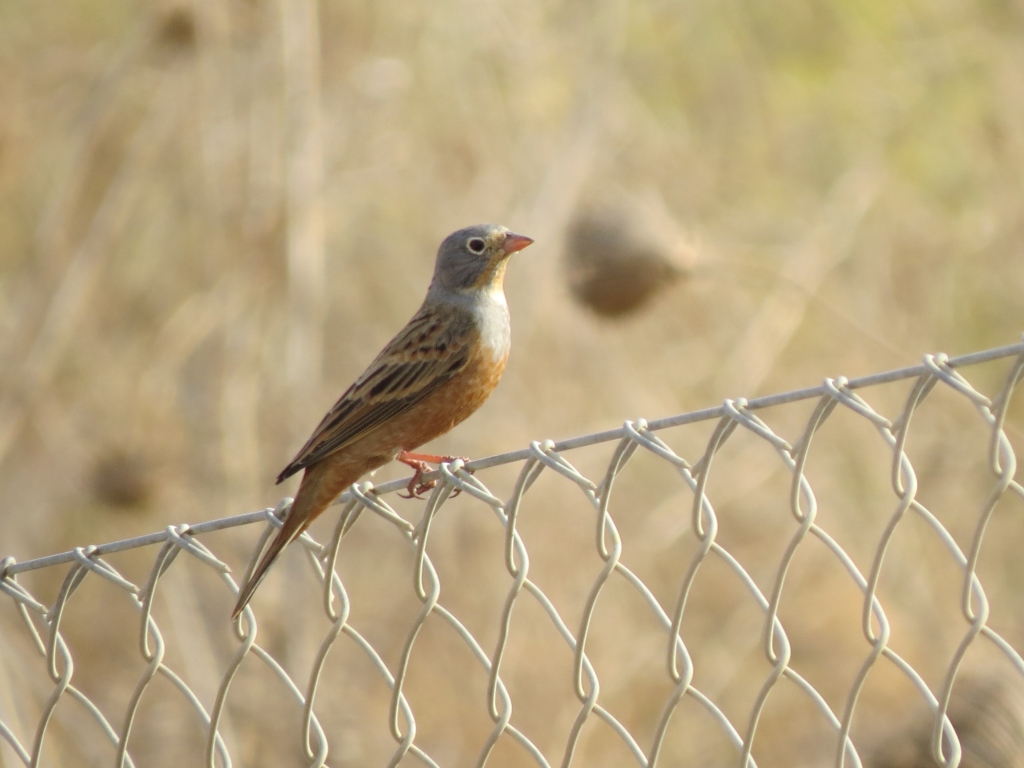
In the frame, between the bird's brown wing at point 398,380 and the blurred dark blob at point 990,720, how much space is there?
206 centimetres

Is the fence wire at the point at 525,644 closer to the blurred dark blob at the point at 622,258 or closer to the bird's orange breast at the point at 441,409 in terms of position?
the blurred dark blob at the point at 622,258

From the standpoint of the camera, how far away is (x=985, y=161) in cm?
814

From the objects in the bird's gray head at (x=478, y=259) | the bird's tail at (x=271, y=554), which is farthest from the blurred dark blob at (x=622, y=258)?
the bird's tail at (x=271, y=554)

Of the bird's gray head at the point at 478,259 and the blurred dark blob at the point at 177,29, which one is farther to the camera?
the blurred dark blob at the point at 177,29

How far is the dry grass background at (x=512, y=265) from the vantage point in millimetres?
7230

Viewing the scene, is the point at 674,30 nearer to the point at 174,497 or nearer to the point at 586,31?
the point at 586,31

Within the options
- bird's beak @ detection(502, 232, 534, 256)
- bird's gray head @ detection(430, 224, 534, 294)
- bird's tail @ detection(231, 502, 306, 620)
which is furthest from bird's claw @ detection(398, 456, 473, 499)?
bird's beak @ detection(502, 232, 534, 256)

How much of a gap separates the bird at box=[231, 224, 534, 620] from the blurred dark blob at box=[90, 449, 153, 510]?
274 cm

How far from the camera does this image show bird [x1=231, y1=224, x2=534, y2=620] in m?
4.36

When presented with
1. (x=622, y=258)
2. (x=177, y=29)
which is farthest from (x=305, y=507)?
(x=177, y=29)

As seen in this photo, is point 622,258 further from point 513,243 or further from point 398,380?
point 398,380

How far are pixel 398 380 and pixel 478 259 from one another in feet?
2.49

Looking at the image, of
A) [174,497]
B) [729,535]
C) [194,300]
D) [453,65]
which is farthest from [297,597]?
[453,65]

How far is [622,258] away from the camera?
18.2 feet
